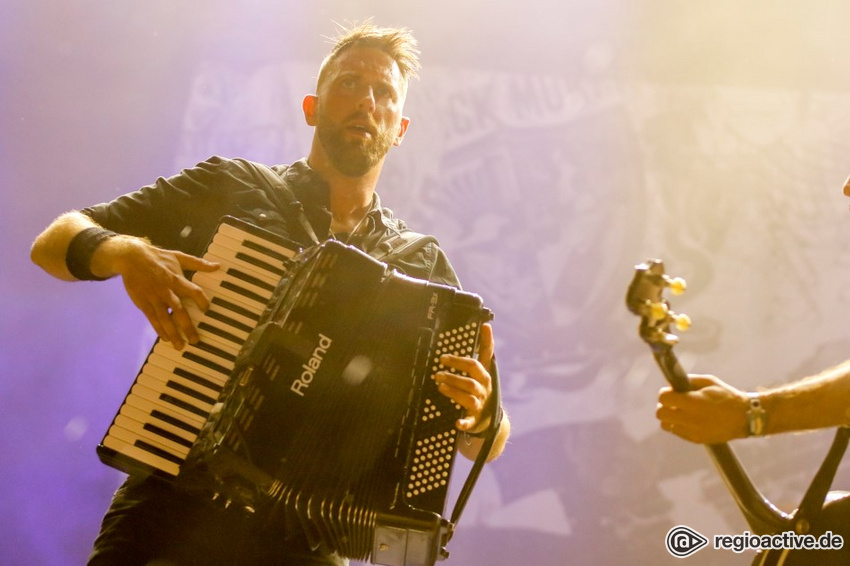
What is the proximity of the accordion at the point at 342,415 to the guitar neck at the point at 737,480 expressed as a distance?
0.40m

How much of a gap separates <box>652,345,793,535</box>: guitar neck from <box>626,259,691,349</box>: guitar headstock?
4 centimetres

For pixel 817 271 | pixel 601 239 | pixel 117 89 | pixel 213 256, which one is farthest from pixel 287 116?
pixel 817 271

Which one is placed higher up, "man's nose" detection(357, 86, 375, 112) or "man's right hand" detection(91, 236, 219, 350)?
"man's nose" detection(357, 86, 375, 112)

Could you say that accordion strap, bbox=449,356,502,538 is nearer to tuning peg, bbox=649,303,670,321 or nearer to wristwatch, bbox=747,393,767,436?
tuning peg, bbox=649,303,670,321

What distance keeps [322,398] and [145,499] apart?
505 millimetres

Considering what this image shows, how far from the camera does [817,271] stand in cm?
305

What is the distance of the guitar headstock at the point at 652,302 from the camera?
1.41 metres

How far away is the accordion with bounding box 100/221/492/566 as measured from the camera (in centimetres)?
135

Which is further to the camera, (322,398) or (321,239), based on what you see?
(321,239)

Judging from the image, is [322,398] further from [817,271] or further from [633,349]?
[817,271]

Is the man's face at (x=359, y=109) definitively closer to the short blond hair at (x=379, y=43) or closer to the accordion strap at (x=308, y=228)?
the short blond hair at (x=379, y=43)

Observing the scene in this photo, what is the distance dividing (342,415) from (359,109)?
1.16 m

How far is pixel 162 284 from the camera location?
57.3 inches

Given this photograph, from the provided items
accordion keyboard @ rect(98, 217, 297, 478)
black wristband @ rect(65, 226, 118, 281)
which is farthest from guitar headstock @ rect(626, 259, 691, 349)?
black wristband @ rect(65, 226, 118, 281)
